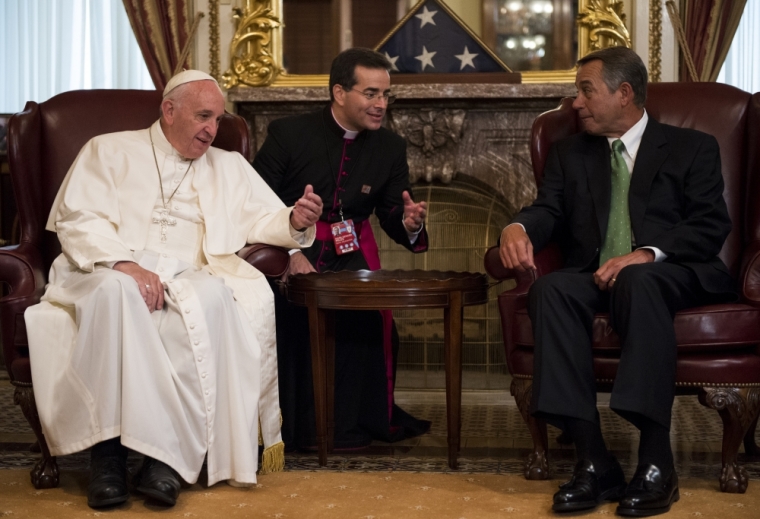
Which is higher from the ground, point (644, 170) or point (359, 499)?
point (644, 170)

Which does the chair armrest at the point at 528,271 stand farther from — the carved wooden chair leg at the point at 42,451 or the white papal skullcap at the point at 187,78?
the carved wooden chair leg at the point at 42,451

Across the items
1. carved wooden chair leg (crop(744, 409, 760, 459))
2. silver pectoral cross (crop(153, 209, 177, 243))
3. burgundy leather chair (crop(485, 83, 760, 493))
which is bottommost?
carved wooden chair leg (crop(744, 409, 760, 459))

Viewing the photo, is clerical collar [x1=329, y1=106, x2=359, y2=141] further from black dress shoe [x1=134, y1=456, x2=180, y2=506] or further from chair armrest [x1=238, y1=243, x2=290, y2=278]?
black dress shoe [x1=134, y1=456, x2=180, y2=506]

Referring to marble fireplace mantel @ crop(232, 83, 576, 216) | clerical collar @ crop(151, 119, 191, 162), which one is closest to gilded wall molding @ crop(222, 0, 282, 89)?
marble fireplace mantel @ crop(232, 83, 576, 216)

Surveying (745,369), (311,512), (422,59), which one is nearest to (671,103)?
(745,369)

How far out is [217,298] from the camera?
2996mm

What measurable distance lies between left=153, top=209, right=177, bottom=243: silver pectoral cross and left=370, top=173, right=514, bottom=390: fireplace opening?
2.05 meters

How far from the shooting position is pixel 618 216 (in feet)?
11.0

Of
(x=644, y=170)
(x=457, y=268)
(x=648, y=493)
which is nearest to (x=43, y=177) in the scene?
(x=644, y=170)

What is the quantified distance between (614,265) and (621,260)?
0.13ft

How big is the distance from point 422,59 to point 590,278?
2.42 meters

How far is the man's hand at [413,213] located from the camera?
139 inches

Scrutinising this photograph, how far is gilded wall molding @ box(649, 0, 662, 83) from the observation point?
5.05 meters

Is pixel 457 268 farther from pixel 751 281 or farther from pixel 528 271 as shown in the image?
pixel 751 281
